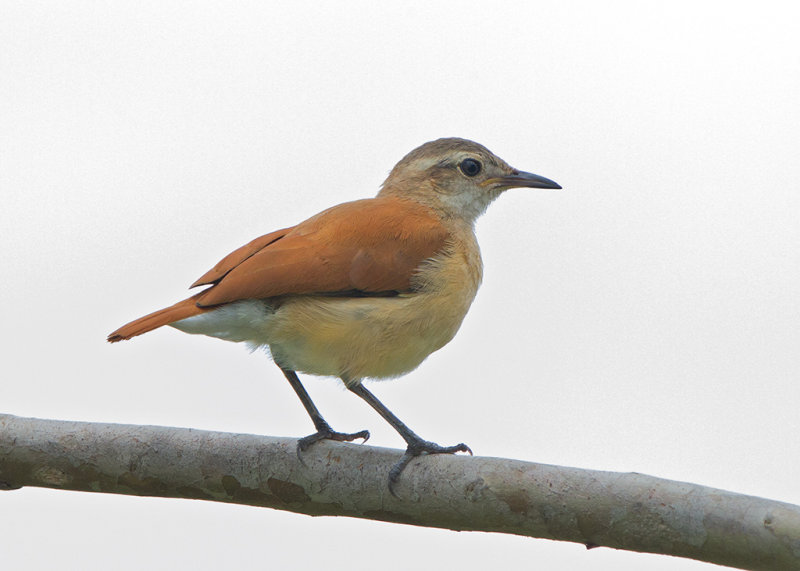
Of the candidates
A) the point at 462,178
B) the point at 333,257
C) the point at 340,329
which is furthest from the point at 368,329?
the point at 462,178

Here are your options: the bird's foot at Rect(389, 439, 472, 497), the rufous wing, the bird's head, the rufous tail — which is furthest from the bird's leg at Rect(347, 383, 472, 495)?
the bird's head

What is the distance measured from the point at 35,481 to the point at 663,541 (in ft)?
11.3

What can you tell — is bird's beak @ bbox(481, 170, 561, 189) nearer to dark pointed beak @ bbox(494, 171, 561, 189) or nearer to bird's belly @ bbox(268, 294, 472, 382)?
dark pointed beak @ bbox(494, 171, 561, 189)

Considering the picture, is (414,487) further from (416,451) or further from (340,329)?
(340,329)

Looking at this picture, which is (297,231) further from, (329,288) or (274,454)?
(274,454)

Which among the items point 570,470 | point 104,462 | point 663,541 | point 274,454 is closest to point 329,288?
point 274,454

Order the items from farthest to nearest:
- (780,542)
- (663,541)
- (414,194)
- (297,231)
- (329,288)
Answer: (414,194)
(297,231)
(329,288)
(663,541)
(780,542)

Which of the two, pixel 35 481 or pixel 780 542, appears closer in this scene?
pixel 780 542

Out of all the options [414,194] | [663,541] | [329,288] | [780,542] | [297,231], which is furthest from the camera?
[414,194]

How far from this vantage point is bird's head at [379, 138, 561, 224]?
327 inches

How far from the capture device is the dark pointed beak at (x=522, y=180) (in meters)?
8.39

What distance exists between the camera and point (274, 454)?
234 inches

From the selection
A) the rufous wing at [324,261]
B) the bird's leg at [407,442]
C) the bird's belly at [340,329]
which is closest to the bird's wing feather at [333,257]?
the rufous wing at [324,261]

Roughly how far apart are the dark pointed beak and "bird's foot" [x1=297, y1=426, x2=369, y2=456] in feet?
8.02
